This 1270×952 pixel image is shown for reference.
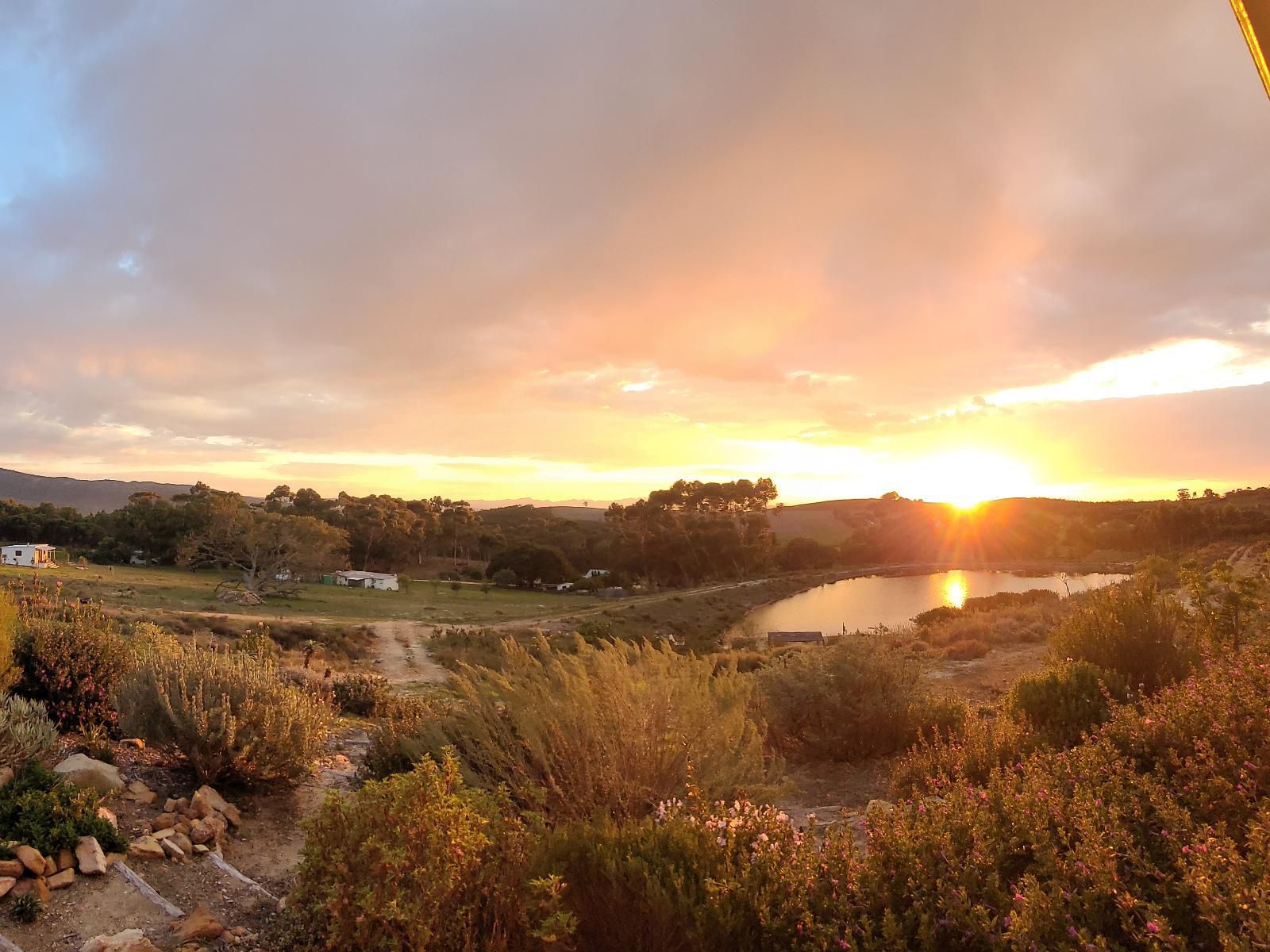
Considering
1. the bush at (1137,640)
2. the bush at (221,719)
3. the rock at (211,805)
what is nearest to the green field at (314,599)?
the bush at (221,719)

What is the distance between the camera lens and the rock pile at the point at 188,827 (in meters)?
→ 4.31

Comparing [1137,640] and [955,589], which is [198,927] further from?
[955,589]

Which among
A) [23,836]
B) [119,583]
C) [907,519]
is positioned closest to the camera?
[23,836]

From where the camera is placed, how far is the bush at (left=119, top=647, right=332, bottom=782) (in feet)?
17.7

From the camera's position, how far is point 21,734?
464cm

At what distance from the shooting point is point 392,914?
2.70 m

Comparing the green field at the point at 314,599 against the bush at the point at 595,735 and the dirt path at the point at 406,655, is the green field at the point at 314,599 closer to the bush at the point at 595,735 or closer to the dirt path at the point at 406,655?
the dirt path at the point at 406,655

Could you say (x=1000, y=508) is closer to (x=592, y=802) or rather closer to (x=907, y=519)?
(x=907, y=519)

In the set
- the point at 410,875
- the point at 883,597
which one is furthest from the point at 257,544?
the point at 410,875

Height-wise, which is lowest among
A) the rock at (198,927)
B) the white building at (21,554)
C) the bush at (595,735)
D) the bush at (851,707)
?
the white building at (21,554)

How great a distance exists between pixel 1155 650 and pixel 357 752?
859 centimetres

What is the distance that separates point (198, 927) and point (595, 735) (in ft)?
7.11

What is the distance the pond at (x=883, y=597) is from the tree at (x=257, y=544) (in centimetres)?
2787

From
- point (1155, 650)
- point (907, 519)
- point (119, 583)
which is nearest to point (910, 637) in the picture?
point (1155, 650)
